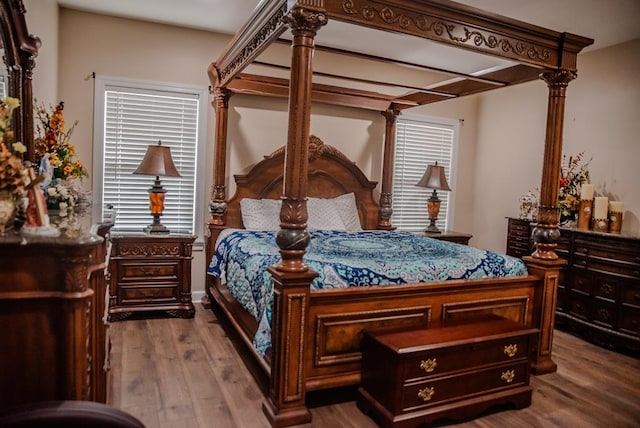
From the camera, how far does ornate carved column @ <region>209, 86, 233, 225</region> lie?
455 centimetres

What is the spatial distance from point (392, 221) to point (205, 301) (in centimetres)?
254

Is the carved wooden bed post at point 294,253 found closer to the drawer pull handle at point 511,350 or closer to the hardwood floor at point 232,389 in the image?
the hardwood floor at point 232,389

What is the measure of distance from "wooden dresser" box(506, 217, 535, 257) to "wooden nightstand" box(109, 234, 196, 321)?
345cm

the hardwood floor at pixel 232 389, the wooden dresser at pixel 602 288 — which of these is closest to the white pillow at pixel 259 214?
the hardwood floor at pixel 232 389

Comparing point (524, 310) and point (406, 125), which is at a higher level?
point (406, 125)

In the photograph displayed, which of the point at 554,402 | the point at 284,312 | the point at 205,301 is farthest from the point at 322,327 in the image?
the point at 205,301

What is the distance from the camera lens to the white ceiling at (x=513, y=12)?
3.68m

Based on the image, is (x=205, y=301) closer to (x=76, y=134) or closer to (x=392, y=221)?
(x=76, y=134)

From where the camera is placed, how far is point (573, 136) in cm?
497

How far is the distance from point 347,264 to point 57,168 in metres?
1.95

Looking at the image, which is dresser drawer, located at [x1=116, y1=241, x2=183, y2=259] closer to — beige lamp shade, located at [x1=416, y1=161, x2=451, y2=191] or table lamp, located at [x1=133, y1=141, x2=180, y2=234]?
table lamp, located at [x1=133, y1=141, x2=180, y2=234]

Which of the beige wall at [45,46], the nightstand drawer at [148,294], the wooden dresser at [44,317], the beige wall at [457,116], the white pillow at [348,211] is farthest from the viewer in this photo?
the white pillow at [348,211]

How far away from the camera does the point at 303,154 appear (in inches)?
98.7

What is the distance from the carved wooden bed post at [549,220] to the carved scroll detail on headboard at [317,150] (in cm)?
233
